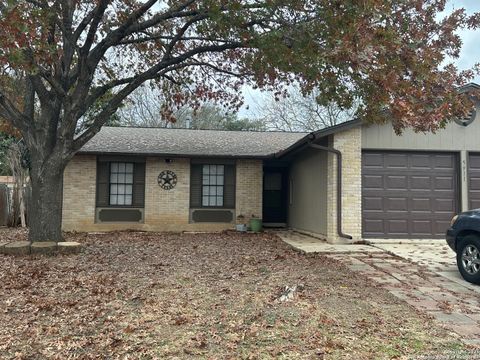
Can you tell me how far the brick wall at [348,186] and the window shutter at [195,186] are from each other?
5.41m

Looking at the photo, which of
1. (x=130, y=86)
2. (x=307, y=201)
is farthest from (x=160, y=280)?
(x=307, y=201)

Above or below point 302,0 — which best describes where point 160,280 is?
below

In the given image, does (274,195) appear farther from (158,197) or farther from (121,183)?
(121,183)

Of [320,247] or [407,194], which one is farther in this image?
[407,194]

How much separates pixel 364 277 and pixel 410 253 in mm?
2830

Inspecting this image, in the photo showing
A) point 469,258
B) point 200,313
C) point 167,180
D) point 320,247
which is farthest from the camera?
point 167,180

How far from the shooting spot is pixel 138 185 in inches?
564

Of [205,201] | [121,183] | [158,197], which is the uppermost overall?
[121,183]

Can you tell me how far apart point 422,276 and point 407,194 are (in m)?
4.22

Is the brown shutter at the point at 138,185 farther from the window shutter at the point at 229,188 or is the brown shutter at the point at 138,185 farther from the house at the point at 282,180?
the window shutter at the point at 229,188

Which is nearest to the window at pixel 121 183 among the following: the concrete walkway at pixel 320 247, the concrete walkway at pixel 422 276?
the concrete walkway at pixel 320 247

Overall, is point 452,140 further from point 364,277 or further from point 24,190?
point 24,190

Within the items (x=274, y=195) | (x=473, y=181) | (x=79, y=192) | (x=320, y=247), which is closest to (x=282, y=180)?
(x=274, y=195)

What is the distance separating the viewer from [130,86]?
9586mm
